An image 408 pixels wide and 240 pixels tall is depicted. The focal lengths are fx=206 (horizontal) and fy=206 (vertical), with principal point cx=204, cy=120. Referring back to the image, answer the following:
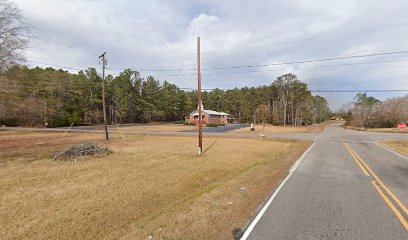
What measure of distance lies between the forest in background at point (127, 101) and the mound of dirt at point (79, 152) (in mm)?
25647

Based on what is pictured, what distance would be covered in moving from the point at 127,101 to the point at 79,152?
6361 cm

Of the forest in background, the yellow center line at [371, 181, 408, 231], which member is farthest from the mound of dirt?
the forest in background

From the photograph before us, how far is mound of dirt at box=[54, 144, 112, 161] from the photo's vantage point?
567 inches

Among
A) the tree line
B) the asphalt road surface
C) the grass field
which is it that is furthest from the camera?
the tree line

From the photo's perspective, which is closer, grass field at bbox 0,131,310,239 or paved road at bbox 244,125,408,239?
paved road at bbox 244,125,408,239

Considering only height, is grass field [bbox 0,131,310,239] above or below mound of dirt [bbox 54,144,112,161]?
below

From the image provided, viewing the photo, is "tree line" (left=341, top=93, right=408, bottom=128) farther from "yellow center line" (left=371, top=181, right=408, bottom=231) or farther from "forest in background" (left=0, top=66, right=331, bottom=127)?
"yellow center line" (left=371, top=181, right=408, bottom=231)

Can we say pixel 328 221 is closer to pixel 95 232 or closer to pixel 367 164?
pixel 95 232

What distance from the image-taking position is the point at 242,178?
959 centimetres

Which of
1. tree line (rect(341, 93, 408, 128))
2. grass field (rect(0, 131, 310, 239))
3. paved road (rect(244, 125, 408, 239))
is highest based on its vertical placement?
tree line (rect(341, 93, 408, 128))

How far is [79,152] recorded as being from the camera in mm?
14992

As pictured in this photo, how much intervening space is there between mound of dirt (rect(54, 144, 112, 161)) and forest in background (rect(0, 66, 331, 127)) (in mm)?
25647

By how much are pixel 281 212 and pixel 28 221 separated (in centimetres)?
718

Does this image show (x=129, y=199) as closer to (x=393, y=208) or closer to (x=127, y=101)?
(x=393, y=208)
